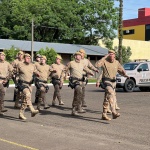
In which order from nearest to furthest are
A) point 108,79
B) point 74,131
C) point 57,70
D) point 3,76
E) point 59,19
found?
1. point 74,131
2. point 108,79
3. point 3,76
4. point 57,70
5. point 59,19

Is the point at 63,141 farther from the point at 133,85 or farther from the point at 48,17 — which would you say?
the point at 48,17

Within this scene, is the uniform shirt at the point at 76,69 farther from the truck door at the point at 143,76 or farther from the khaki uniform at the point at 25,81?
the truck door at the point at 143,76

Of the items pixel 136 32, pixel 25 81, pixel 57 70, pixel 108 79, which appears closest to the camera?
pixel 108 79

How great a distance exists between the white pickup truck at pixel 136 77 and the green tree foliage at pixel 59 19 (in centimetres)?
3255

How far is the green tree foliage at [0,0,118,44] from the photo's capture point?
52.9 meters

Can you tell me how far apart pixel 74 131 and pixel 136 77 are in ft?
43.3

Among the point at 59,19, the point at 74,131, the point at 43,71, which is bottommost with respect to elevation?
the point at 74,131

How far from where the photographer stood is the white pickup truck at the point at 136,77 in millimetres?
20953

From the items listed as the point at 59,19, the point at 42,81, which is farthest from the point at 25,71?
the point at 59,19

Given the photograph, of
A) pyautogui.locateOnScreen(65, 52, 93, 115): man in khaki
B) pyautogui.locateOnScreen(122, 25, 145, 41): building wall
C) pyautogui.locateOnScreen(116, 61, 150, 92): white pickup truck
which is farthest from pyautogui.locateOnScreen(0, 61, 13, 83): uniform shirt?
pyautogui.locateOnScreen(122, 25, 145, 41): building wall

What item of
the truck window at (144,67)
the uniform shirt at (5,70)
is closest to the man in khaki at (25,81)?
the uniform shirt at (5,70)

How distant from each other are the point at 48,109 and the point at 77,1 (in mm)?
46251

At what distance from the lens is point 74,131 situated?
28.3 ft

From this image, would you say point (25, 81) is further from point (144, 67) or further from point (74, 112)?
point (144, 67)
